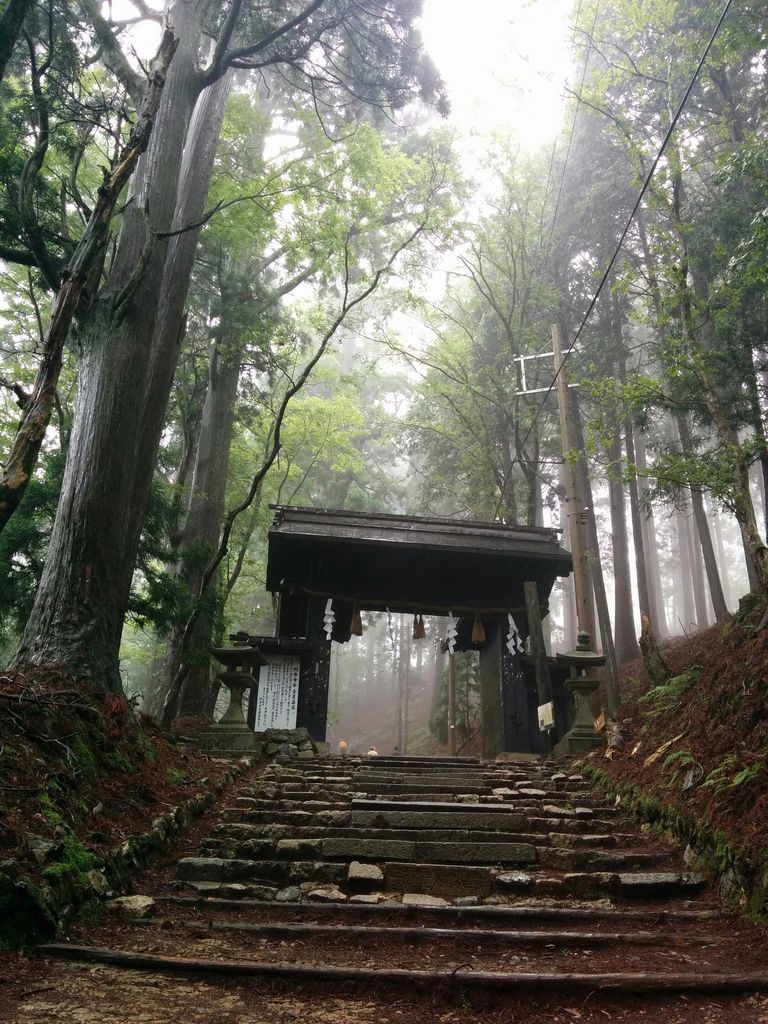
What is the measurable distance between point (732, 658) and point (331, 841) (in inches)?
183

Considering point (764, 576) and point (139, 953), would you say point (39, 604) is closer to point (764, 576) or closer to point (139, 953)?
point (139, 953)

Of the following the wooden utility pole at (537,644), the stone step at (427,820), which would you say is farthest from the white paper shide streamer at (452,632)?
the stone step at (427,820)

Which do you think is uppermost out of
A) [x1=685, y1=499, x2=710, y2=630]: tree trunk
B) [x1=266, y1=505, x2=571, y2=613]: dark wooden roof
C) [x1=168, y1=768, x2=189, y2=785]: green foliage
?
[x1=685, y1=499, x2=710, y2=630]: tree trunk

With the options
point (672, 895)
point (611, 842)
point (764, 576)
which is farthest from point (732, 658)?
point (672, 895)

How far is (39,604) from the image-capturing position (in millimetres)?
5336

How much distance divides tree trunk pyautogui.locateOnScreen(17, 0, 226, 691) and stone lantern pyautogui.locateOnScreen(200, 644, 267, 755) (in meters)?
2.93

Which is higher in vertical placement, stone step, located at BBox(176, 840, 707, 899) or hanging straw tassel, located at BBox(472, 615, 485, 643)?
hanging straw tassel, located at BBox(472, 615, 485, 643)

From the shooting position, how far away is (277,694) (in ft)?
34.1

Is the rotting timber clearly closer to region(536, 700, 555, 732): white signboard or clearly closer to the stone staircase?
region(536, 700, 555, 732): white signboard

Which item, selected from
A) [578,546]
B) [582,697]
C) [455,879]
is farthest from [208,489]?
[455,879]

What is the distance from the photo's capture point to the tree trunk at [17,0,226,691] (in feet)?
17.5

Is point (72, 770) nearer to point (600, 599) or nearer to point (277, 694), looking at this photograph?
point (277, 694)

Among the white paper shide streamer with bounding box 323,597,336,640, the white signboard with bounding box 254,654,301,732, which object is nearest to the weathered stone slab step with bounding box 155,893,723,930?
the white signboard with bounding box 254,654,301,732

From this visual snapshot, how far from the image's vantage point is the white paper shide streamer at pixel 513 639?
11.1m
